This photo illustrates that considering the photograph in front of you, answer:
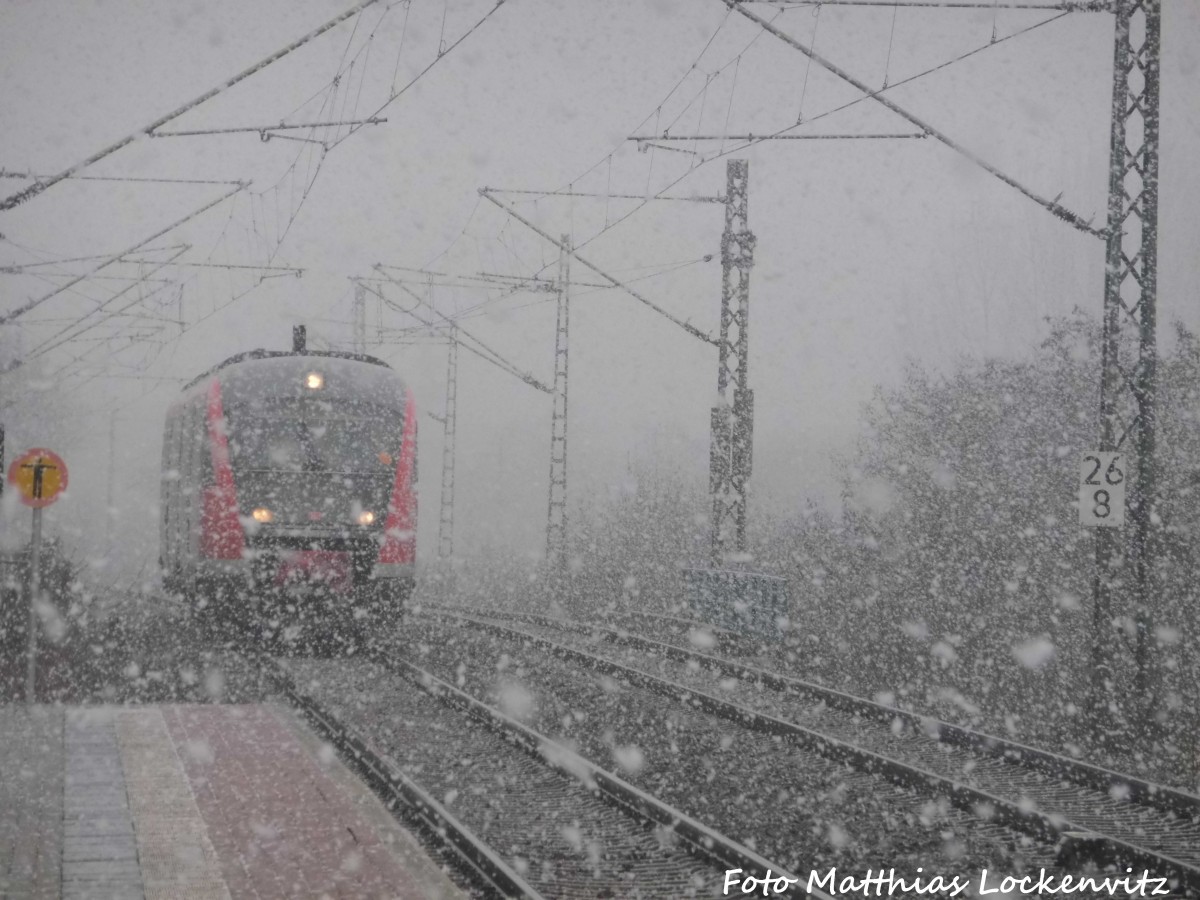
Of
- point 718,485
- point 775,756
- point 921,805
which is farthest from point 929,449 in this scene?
point 921,805

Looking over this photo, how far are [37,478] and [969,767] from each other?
8179 millimetres

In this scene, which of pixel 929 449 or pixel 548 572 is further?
pixel 548 572

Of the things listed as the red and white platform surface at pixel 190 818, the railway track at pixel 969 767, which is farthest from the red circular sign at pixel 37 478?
the railway track at pixel 969 767

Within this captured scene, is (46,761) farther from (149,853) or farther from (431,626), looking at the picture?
(431,626)

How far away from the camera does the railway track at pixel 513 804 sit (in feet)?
20.6

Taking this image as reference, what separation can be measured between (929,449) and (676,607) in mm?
5893

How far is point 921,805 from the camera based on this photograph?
7.89m

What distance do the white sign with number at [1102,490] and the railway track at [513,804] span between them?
5.38 meters

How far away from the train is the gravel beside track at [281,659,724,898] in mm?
2410

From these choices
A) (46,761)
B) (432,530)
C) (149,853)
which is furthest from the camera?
(432,530)

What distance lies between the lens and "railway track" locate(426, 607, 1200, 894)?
6.94 meters

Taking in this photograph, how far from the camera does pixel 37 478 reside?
11.3 metres

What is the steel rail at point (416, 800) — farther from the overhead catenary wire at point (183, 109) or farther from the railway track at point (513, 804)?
the overhead catenary wire at point (183, 109)

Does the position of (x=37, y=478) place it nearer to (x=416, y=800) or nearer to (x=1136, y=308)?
(x=416, y=800)
